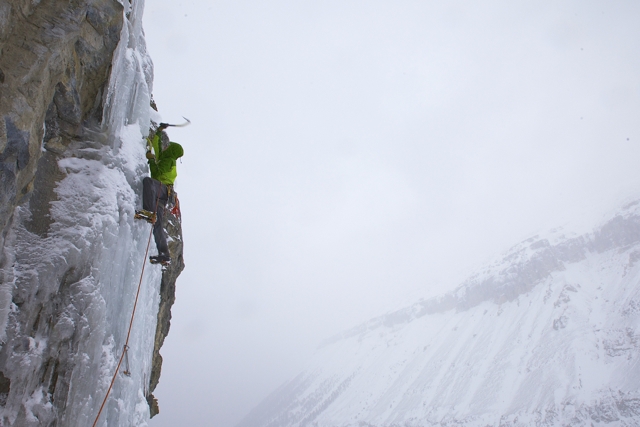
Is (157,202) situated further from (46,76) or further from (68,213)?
(46,76)

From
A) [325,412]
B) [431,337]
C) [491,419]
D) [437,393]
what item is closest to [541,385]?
[491,419]

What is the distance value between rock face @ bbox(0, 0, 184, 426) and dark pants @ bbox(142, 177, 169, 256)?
130mm

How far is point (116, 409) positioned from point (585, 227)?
121m

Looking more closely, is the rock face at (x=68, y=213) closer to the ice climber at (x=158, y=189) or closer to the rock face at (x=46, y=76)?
the rock face at (x=46, y=76)

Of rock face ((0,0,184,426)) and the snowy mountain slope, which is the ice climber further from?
the snowy mountain slope

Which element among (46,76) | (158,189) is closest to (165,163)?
(158,189)

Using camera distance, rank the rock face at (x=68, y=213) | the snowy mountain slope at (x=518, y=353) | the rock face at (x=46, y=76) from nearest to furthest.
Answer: the rock face at (x=46, y=76) < the rock face at (x=68, y=213) < the snowy mountain slope at (x=518, y=353)

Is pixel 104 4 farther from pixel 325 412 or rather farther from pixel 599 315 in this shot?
pixel 325 412

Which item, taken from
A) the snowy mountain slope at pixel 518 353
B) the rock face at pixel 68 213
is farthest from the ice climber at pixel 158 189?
the snowy mountain slope at pixel 518 353

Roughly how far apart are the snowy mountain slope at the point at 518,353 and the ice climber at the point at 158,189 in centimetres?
6326

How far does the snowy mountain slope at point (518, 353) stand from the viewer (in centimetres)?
5475

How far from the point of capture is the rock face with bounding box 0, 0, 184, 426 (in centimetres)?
350

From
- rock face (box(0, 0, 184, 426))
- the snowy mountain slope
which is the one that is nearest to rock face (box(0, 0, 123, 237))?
rock face (box(0, 0, 184, 426))

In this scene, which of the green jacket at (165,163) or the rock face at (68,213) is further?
the green jacket at (165,163)
